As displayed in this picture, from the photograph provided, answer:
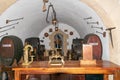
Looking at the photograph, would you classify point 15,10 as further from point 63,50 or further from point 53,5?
point 63,50

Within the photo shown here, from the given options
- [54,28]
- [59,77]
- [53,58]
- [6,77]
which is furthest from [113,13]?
[54,28]

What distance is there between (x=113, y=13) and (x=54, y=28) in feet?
23.6

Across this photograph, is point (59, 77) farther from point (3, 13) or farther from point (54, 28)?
point (54, 28)

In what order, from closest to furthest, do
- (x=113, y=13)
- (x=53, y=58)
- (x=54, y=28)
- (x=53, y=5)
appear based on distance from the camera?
(x=53, y=58)
(x=113, y=13)
(x=53, y=5)
(x=54, y=28)

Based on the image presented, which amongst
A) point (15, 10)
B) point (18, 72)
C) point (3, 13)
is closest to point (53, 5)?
point (15, 10)

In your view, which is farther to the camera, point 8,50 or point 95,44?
point 95,44

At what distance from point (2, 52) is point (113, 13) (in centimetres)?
235

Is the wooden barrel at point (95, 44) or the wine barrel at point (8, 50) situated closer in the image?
the wine barrel at point (8, 50)

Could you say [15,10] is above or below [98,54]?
above

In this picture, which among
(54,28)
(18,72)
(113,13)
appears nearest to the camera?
(18,72)

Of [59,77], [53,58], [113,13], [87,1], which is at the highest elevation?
[87,1]

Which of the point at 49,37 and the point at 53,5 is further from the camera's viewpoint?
the point at 49,37

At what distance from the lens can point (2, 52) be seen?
466cm

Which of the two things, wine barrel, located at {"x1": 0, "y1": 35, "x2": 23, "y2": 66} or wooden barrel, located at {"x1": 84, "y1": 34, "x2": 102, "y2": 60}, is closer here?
wine barrel, located at {"x1": 0, "y1": 35, "x2": 23, "y2": 66}
